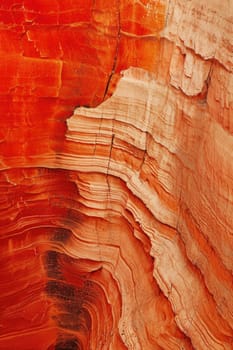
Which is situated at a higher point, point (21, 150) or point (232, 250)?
point (21, 150)

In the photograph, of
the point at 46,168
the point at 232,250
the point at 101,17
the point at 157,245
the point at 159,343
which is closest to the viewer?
the point at 232,250

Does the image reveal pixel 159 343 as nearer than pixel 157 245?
Yes

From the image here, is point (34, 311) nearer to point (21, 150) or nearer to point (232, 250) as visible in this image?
point (21, 150)

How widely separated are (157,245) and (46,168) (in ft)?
2.82

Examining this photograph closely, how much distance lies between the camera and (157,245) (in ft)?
8.76

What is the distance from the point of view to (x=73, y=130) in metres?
3.10

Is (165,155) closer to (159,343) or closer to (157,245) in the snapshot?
(157,245)

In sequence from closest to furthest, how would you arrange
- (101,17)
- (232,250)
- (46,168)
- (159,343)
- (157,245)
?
(232,250)
(159,343)
(157,245)
(101,17)
(46,168)

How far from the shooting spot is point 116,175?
3.08 metres

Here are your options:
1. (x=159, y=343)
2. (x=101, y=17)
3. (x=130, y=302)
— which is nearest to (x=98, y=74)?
(x=101, y=17)

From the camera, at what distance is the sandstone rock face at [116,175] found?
2.27 meters

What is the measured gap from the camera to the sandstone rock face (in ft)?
7.46

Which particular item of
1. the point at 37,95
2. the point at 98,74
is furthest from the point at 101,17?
the point at 37,95

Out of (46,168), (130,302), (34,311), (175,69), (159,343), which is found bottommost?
(159,343)
